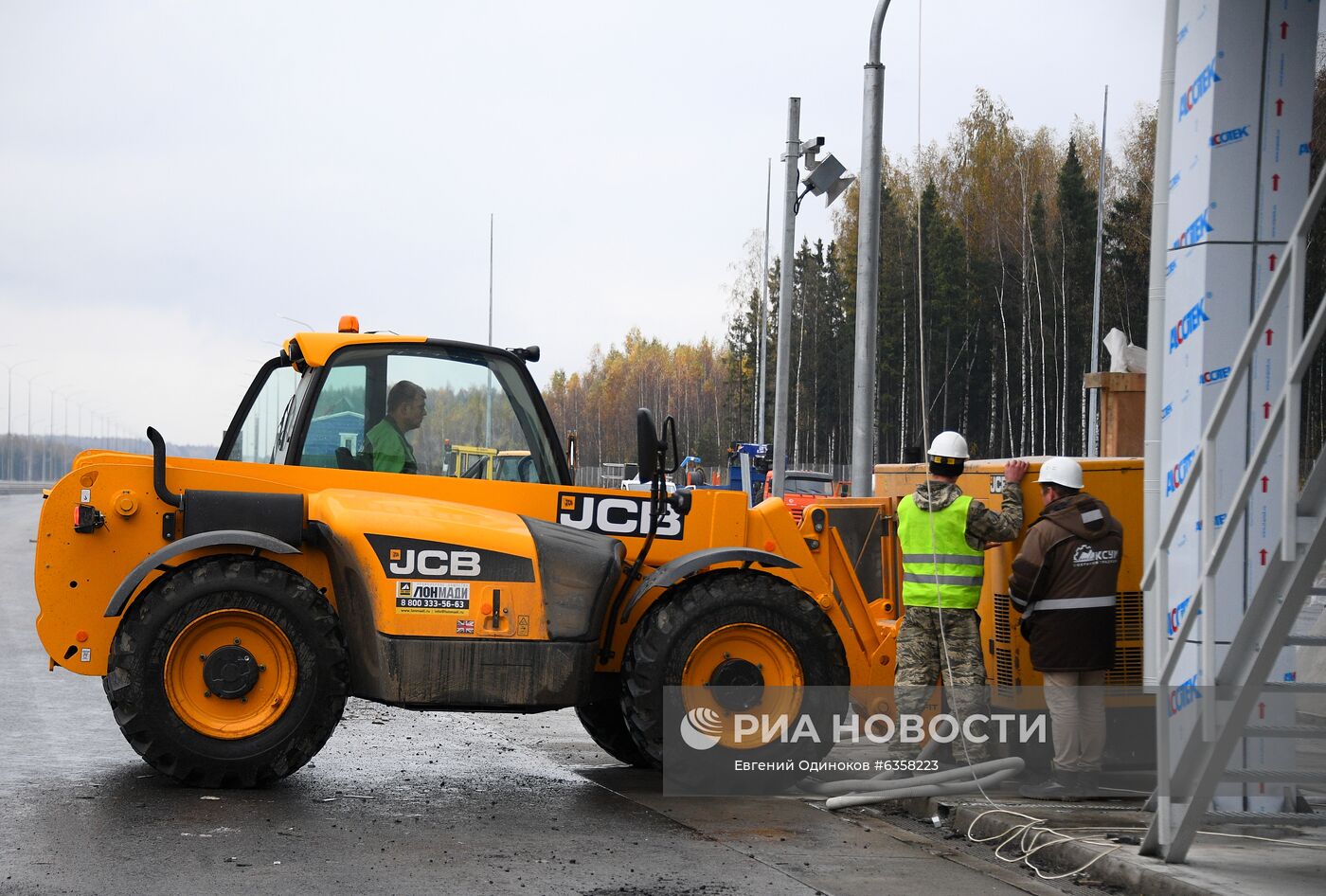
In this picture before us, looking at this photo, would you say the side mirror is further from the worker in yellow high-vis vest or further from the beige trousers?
the beige trousers

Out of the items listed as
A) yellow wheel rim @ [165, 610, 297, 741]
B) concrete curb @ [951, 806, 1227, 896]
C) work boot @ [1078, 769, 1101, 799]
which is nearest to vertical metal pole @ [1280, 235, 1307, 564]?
concrete curb @ [951, 806, 1227, 896]

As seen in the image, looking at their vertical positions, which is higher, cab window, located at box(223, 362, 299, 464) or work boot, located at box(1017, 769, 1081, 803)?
cab window, located at box(223, 362, 299, 464)

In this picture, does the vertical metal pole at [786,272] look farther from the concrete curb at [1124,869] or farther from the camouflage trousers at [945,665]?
the concrete curb at [1124,869]

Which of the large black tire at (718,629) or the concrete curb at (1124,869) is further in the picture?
the large black tire at (718,629)

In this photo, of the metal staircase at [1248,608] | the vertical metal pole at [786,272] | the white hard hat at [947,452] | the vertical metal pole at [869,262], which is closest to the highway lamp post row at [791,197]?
the vertical metal pole at [786,272]

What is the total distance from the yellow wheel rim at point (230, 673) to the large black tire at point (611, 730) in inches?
80.3

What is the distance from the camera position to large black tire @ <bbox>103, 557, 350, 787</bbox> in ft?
25.5

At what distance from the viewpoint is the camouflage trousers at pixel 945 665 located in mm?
8648

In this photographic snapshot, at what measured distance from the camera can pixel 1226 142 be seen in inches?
295

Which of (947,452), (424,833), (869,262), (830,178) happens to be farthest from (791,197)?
(424,833)

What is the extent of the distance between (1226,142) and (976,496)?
3.05m

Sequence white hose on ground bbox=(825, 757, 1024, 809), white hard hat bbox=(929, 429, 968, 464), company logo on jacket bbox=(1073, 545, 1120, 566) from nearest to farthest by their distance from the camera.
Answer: white hose on ground bbox=(825, 757, 1024, 809) → company logo on jacket bbox=(1073, 545, 1120, 566) → white hard hat bbox=(929, 429, 968, 464)

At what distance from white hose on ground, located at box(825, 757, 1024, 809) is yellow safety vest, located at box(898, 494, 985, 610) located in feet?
3.21

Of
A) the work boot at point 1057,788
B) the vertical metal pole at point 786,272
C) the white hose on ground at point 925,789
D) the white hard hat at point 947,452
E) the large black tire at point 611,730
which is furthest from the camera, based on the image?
the vertical metal pole at point 786,272
